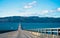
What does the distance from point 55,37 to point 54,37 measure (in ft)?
1.40

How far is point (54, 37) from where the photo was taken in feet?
64.8

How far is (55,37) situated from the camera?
19328 millimetres
